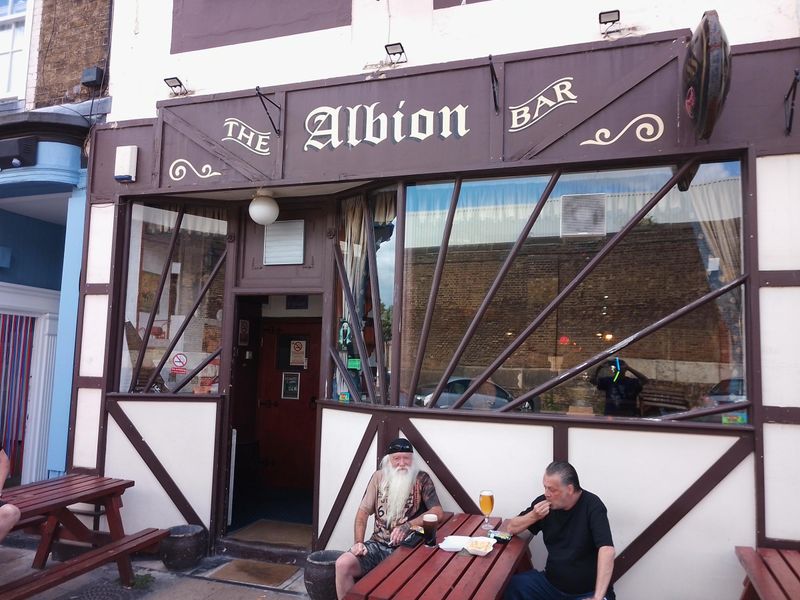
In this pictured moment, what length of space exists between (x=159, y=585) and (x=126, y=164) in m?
3.80

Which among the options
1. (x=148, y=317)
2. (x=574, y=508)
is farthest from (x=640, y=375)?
(x=148, y=317)

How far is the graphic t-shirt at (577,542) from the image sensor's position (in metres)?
3.59

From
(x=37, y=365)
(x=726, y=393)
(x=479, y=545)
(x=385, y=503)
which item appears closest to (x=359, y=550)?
(x=385, y=503)

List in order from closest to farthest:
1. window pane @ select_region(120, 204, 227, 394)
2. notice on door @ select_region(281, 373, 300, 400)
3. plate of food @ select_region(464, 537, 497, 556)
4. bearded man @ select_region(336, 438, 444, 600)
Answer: plate of food @ select_region(464, 537, 497, 556)
bearded man @ select_region(336, 438, 444, 600)
window pane @ select_region(120, 204, 227, 394)
notice on door @ select_region(281, 373, 300, 400)

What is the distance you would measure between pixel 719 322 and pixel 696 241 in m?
0.65

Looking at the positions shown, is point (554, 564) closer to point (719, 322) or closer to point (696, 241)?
point (719, 322)

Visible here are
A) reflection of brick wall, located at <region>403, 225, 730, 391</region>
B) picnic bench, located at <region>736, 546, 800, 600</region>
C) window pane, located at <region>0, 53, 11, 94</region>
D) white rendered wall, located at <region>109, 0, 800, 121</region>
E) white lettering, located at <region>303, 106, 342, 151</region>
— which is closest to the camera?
picnic bench, located at <region>736, 546, 800, 600</region>

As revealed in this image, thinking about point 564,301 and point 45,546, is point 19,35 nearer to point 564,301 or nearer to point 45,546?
point 45,546

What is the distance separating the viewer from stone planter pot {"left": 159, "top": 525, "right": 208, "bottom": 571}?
5277mm

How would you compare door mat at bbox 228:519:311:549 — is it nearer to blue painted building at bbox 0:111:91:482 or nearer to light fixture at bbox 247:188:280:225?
blue painted building at bbox 0:111:91:482

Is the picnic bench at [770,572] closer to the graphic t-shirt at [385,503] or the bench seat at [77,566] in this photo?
the graphic t-shirt at [385,503]

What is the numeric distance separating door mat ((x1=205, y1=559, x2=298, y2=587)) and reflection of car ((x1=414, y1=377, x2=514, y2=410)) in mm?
1863


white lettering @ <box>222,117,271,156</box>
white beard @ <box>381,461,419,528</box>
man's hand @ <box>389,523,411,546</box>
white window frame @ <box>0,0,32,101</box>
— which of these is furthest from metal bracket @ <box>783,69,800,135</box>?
white window frame @ <box>0,0,32,101</box>

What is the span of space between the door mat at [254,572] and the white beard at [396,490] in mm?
1428
